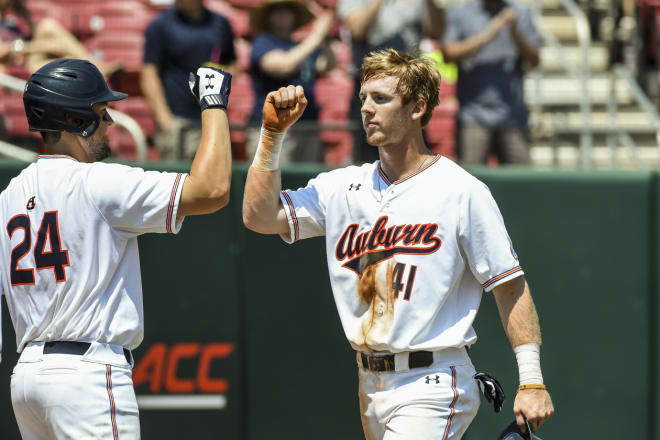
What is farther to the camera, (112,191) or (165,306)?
(165,306)

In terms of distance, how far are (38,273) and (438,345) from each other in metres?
1.45

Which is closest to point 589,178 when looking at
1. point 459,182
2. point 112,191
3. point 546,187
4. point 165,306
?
point 546,187

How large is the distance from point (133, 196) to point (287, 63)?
11.2ft

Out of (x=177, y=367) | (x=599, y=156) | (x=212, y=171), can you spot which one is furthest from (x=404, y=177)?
(x=599, y=156)

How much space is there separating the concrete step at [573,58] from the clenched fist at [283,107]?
6238 mm

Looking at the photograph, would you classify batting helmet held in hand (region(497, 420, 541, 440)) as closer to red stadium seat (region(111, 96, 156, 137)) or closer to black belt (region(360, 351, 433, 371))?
black belt (region(360, 351, 433, 371))

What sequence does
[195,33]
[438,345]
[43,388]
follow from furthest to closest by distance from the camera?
[195,33]
[438,345]
[43,388]

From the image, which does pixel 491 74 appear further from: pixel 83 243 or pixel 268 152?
pixel 83 243

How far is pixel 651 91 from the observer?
333 inches

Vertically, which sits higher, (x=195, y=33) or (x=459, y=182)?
(x=195, y=33)

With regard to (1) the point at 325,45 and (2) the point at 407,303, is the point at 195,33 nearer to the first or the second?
(1) the point at 325,45

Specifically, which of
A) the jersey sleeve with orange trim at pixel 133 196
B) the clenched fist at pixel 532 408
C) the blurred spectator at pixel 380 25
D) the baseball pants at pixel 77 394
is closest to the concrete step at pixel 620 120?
the blurred spectator at pixel 380 25

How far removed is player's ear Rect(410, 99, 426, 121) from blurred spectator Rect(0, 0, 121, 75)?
405 cm

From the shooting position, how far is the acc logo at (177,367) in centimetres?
562
